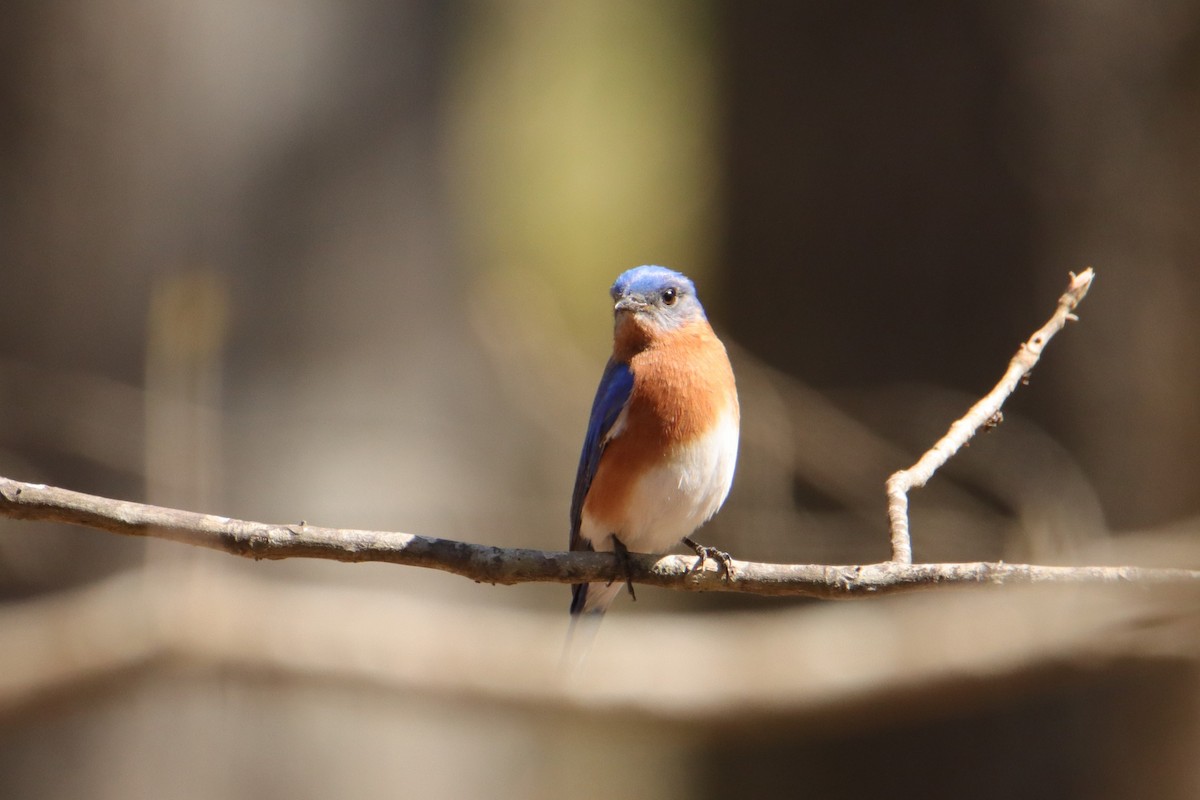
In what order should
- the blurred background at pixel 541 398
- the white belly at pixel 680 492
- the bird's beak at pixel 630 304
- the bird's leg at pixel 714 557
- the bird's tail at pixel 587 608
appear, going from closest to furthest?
1. the bird's leg at pixel 714 557
2. the white belly at pixel 680 492
3. the bird's beak at pixel 630 304
4. the bird's tail at pixel 587 608
5. the blurred background at pixel 541 398

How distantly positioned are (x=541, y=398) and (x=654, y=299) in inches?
60.2

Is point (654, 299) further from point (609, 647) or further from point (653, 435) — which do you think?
point (609, 647)

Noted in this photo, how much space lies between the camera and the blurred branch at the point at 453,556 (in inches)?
81.9

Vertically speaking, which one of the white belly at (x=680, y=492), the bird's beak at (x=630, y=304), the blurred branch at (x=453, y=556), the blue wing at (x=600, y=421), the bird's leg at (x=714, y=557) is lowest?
the blurred branch at (x=453, y=556)

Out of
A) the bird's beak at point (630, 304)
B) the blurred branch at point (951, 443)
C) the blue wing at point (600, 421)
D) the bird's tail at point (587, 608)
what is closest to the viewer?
the blurred branch at point (951, 443)

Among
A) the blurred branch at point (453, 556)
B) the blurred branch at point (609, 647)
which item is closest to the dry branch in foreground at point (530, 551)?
the blurred branch at point (453, 556)

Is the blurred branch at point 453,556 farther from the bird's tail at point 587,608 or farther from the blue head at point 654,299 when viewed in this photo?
the blue head at point 654,299

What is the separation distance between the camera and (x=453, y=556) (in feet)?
7.35

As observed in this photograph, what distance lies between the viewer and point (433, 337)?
6.05 metres

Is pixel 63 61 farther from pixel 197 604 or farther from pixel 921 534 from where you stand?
pixel 921 534

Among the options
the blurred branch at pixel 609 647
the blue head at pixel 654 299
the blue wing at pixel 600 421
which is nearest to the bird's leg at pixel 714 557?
the blue wing at pixel 600 421

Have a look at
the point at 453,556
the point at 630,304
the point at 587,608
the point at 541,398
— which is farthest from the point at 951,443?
the point at 541,398

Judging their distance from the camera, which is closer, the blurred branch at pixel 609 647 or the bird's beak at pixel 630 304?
the bird's beak at pixel 630 304

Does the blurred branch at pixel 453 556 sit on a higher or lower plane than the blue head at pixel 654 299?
lower
